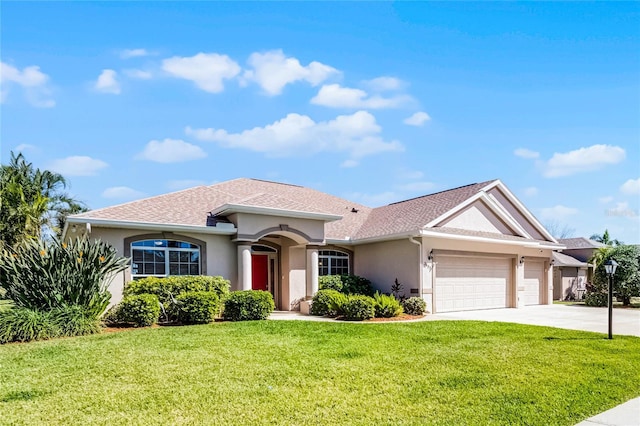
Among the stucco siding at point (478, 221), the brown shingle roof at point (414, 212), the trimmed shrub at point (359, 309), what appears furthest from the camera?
the stucco siding at point (478, 221)

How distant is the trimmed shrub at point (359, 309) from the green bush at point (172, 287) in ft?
13.3

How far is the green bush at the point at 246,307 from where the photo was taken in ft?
44.0

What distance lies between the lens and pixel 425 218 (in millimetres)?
17594

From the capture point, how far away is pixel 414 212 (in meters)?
19.3

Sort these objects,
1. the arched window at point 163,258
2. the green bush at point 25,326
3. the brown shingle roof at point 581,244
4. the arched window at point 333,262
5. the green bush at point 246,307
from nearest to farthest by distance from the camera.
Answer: the green bush at point 25,326
the green bush at point 246,307
the arched window at point 163,258
the arched window at point 333,262
the brown shingle roof at point 581,244

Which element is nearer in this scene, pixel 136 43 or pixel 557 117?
pixel 136 43

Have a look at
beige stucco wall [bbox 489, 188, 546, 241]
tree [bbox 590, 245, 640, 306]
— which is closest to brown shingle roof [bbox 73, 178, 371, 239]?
beige stucco wall [bbox 489, 188, 546, 241]

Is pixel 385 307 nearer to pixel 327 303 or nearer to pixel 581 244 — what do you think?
pixel 327 303

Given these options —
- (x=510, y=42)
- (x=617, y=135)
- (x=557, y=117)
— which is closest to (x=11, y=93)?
(x=510, y=42)

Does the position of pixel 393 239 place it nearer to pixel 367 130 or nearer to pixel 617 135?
pixel 367 130

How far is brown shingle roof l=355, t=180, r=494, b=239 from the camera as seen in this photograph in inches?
697

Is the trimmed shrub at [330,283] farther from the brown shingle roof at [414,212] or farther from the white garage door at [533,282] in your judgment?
the white garage door at [533,282]

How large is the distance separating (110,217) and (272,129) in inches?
308

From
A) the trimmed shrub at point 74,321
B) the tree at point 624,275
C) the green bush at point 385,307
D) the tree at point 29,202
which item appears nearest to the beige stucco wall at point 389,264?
the green bush at point 385,307
